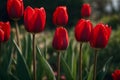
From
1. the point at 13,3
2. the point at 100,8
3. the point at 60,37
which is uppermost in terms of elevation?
the point at 13,3

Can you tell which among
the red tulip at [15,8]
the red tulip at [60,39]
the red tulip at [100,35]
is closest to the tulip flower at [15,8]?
the red tulip at [15,8]

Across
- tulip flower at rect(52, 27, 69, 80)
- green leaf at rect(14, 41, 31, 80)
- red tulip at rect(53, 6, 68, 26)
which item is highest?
red tulip at rect(53, 6, 68, 26)

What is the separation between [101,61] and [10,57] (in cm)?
348

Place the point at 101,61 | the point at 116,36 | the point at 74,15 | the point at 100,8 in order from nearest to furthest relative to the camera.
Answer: the point at 101,61, the point at 116,36, the point at 74,15, the point at 100,8

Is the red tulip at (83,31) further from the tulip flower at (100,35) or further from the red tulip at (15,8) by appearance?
the red tulip at (15,8)

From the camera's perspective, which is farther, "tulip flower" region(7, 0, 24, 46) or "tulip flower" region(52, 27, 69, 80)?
"tulip flower" region(7, 0, 24, 46)

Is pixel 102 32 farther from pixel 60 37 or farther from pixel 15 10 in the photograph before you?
pixel 15 10

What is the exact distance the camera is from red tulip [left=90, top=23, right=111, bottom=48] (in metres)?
3.01

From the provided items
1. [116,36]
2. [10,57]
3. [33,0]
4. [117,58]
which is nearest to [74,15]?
[116,36]

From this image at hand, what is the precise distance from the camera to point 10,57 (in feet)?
12.2

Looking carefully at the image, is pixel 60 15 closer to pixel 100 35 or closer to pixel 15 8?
pixel 15 8

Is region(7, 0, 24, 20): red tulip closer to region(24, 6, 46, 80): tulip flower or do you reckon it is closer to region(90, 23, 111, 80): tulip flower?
region(24, 6, 46, 80): tulip flower

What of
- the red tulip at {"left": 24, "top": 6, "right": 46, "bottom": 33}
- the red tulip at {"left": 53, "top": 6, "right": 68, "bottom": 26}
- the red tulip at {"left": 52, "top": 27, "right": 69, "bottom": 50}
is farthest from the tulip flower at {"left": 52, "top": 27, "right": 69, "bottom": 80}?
the red tulip at {"left": 53, "top": 6, "right": 68, "bottom": 26}

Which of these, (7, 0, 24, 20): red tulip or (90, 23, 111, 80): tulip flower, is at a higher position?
(7, 0, 24, 20): red tulip
